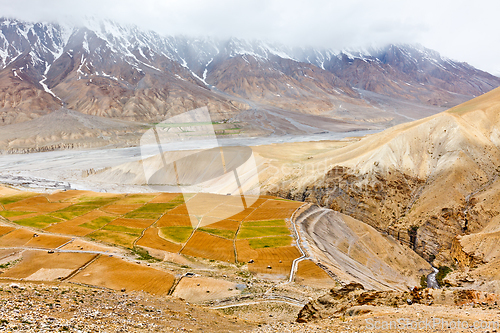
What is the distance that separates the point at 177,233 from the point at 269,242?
11.6m

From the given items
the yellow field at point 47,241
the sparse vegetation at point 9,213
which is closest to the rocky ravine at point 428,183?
the yellow field at point 47,241

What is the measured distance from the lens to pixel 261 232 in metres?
38.4

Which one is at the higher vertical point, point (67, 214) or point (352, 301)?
point (352, 301)

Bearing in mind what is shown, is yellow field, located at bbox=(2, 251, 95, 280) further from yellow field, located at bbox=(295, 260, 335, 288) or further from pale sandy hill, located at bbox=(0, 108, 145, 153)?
pale sandy hill, located at bbox=(0, 108, 145, 153)

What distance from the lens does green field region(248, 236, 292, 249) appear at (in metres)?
Answer: 34.1

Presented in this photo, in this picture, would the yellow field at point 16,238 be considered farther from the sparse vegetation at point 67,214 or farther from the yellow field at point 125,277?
the yellow field at point 125,277

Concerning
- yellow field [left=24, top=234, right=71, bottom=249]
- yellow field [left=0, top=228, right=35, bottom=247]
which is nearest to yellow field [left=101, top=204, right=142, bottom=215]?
yellow field [left=0, top=228, right=35, bottom=247]

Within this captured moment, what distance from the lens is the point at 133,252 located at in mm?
31828

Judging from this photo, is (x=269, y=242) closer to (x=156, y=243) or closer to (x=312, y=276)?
(x=312, y=276)

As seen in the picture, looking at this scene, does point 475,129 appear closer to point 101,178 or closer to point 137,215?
point 137,215

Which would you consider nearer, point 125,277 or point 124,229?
point 125,277

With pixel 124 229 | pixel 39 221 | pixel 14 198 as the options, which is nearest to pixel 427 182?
pixel 124 229

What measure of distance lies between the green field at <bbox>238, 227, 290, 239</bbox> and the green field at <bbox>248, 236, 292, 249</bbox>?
50.6 inches

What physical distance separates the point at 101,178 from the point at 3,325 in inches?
3454
